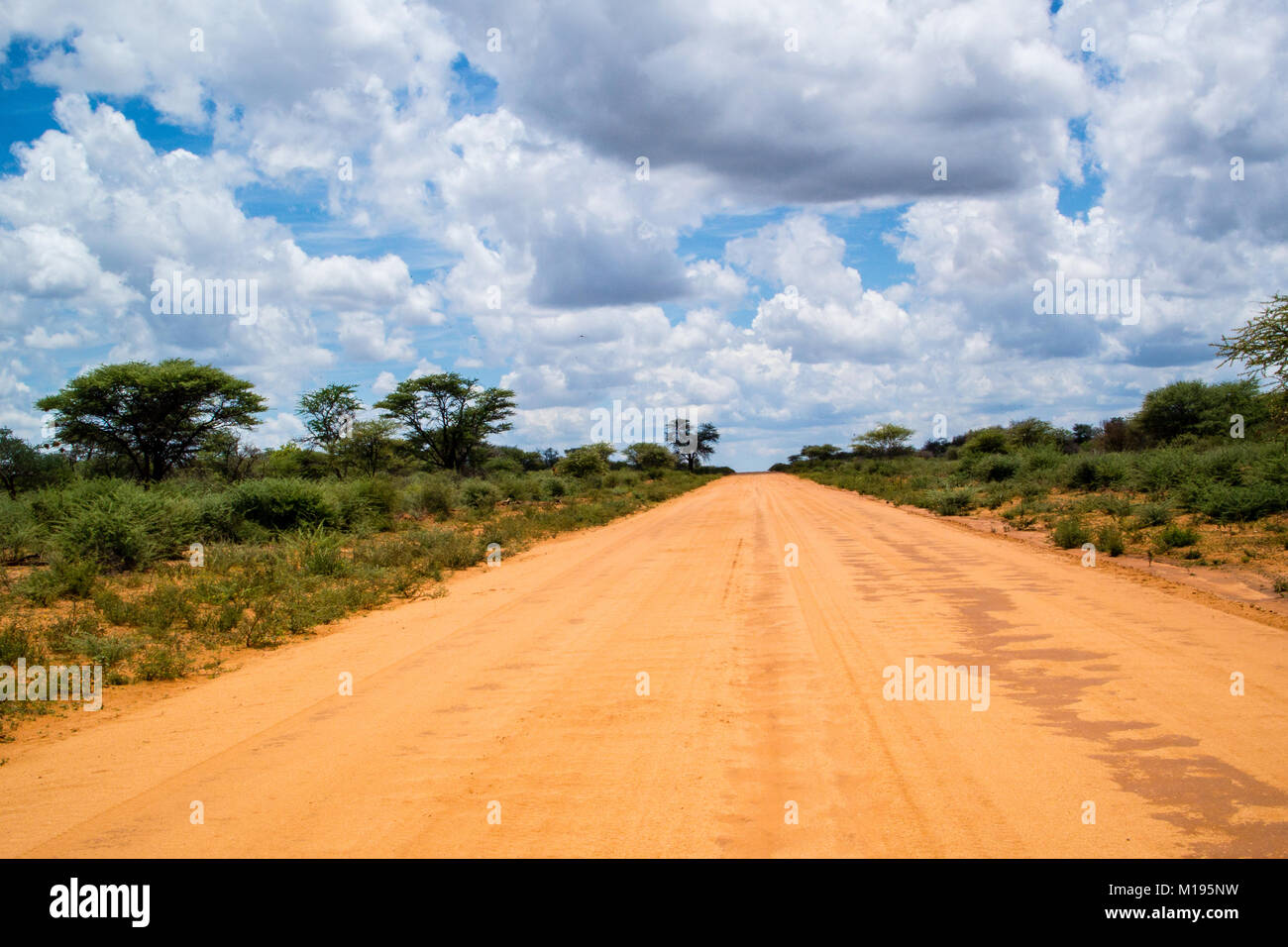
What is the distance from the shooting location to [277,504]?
20984mm

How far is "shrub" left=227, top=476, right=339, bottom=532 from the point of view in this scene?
812 inches

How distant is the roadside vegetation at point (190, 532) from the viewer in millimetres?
10328

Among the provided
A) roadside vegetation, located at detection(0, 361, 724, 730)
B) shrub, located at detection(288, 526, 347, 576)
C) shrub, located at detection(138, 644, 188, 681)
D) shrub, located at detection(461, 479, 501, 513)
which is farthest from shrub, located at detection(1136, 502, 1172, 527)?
shrub, located at detection(461, 479, 501, 513)

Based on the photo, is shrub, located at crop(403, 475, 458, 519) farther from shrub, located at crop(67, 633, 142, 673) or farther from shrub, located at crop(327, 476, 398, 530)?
shrub, located at crop(67, 633, 142, 673)

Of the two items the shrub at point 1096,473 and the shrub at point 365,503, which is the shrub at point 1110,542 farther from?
the shrub at point 365,503

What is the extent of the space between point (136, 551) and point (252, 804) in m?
12.7

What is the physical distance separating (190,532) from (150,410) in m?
12.1

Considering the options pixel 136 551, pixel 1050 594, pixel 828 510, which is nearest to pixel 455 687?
pixel 1050 594

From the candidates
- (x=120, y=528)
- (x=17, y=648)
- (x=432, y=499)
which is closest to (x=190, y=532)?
(x=120, y=528)

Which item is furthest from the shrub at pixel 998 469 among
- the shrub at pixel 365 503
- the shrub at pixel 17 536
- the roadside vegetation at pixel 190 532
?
the shrub at pixel 17 536

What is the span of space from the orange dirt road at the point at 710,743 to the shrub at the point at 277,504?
11762mm

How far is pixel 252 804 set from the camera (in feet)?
15.8

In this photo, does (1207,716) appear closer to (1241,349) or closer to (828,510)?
(1241,349)

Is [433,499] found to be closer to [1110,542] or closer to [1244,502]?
[1110,542]
